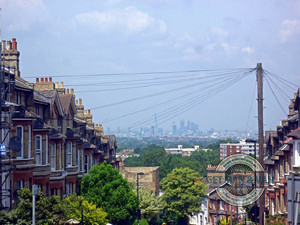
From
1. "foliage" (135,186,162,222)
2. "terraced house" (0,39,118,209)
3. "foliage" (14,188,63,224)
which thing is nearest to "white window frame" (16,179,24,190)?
"terraced house" (0,39,118,209)

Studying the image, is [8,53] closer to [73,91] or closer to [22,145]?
[22,145]

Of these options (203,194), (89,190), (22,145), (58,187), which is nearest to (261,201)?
(22,145)

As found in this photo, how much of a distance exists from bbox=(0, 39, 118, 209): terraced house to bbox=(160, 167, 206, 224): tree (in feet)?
90.1

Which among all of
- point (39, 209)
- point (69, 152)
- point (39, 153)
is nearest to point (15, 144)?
point (39, 209)

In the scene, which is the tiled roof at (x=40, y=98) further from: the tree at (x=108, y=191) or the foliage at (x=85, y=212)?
the tree at (x=108, y=191)

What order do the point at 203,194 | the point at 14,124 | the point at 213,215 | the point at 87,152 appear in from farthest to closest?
the point at 213,215
the point at 203,194
the point at 87,152
the point at 14,124

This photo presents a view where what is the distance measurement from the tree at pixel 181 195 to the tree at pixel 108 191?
112ft

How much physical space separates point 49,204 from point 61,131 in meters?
16.5

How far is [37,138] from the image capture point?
40.3 meters

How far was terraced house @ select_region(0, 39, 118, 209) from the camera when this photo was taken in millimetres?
34500

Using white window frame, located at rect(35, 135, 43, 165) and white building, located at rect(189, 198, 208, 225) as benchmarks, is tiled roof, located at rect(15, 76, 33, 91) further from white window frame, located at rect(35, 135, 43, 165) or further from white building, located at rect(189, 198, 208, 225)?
white building, located at rect(189, 198, 208, 225)

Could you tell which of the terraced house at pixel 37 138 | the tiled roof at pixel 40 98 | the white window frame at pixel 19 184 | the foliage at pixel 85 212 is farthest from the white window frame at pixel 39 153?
the white window frame at pixel 19 184

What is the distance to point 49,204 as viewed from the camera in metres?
32.3

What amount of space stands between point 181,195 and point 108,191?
118 ft
